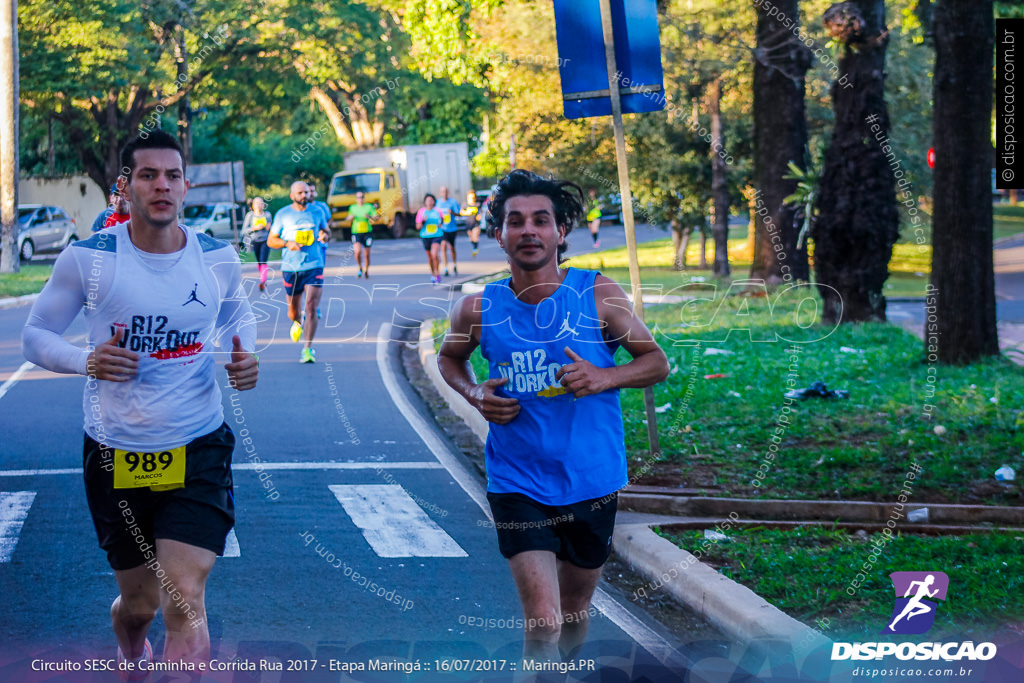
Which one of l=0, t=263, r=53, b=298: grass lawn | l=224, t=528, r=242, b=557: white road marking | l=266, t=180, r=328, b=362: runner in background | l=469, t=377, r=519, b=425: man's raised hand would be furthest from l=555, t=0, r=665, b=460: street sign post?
l=0, t=263, r=53, b=298: grass lawn

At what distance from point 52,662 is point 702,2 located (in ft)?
69.1

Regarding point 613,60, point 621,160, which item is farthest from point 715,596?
point 613,60

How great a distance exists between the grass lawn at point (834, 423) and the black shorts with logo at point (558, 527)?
11.6 feet

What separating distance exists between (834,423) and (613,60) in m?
3.34

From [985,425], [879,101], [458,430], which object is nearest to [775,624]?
[985,425]

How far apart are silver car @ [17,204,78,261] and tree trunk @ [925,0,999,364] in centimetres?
3100

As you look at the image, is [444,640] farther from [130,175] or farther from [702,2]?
[702,2]

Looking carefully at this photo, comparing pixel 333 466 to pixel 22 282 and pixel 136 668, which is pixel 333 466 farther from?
pixel 22 282

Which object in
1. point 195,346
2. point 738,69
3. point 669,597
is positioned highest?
point 738,69

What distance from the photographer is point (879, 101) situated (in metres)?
15.2

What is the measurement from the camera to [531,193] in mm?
4379

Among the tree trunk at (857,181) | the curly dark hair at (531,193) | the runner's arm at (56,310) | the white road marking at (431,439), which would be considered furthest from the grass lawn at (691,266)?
the runner's arm at (56,310)

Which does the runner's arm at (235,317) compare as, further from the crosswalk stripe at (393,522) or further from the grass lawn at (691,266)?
the grass lawn at (691,266)

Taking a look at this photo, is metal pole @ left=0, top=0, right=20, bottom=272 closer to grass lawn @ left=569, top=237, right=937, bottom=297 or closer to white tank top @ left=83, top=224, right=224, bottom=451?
grass lawn @ left=569, top=237, right=937, bottom=297
